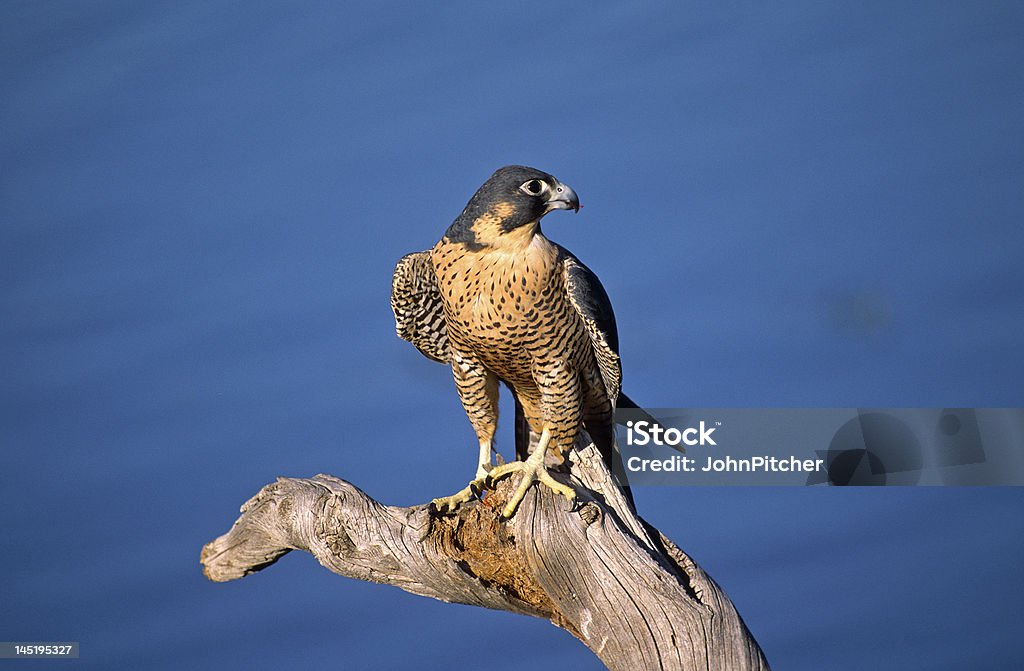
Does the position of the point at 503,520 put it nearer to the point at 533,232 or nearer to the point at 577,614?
the point at 577,614

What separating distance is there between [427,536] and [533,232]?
89 cm

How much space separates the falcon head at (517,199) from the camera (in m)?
3.15

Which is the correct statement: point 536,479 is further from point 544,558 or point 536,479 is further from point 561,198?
point 561,198

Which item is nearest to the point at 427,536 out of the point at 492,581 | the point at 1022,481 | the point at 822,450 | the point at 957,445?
the point at 492,581

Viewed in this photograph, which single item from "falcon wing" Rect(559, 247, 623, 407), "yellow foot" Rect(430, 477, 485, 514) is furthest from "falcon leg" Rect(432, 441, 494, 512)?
"falcon wing" Rect(559, 247, 623, 407)

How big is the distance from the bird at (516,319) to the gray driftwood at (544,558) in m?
0.08

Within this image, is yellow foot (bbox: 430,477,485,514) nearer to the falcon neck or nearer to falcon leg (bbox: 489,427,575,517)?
falcon leg (bbox: 489,427,575,517)

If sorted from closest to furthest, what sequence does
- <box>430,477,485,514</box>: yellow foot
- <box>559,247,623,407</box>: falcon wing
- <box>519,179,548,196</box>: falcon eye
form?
1. <box>519,179,548,196</box>: falcon eye
2. <box>559,247,623,407</box>: falcon wing
3. <box>430,477,485,514</box>: yellow foot

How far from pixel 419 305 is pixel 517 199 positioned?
60cm

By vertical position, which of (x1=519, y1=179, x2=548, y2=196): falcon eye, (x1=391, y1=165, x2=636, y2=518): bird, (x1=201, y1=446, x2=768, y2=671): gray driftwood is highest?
(x1=519, y1=179, x2=548, y2=196): falcon eye

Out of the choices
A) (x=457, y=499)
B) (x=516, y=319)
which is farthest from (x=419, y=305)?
(x=457, y=499)

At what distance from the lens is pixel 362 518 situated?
3.61 meters

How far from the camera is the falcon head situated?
→ 3.15m

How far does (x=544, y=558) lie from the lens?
333 centimetres
